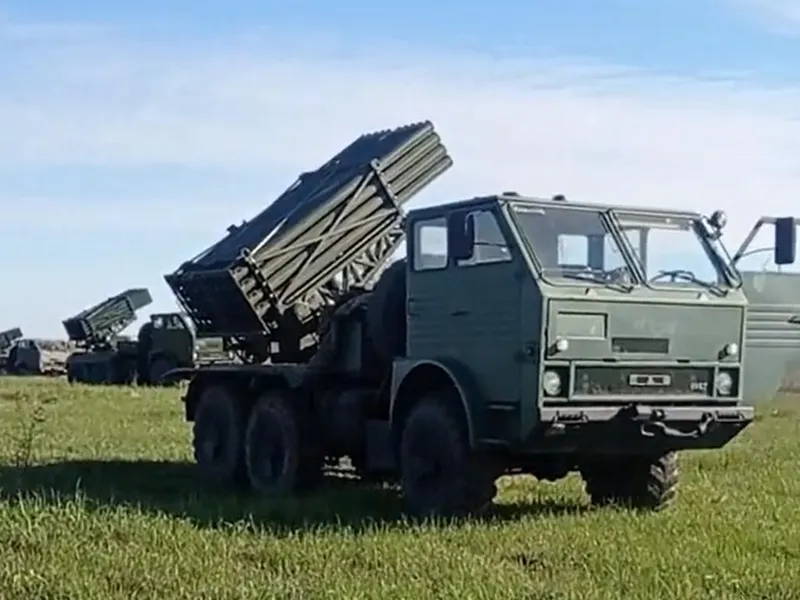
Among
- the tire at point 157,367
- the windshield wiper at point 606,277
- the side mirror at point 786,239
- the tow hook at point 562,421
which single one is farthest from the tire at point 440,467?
the tire at point 157,367

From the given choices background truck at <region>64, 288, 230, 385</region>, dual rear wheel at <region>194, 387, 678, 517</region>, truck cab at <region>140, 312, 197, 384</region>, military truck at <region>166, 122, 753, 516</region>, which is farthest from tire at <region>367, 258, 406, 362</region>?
truck cab at <region>140, 312, 197, 384</region>

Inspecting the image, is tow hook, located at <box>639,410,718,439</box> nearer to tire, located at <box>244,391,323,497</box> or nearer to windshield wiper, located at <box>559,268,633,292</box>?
windshield wiper, located at <box>559,268,633,292</box>

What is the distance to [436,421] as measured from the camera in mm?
11156

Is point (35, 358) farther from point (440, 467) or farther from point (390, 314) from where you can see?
point (440, 467)

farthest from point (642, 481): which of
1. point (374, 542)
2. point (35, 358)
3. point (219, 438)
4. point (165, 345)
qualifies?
point (35, 358)

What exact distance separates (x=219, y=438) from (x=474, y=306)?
447cm

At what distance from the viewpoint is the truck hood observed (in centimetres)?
1048

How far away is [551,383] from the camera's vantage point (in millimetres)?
10438

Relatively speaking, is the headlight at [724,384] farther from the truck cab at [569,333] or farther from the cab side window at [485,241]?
the cab side window at [485,241]

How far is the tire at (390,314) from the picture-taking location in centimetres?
1248

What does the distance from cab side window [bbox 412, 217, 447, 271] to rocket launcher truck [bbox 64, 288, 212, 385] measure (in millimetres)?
20144

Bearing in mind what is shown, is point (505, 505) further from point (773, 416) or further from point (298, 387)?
point (773, 416)

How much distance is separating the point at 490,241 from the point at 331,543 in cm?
254

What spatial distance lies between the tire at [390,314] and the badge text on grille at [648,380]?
89.7 inches
